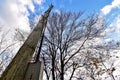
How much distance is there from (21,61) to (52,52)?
502 inches

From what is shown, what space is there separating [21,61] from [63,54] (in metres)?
12.8

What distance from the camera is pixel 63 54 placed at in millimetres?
14609

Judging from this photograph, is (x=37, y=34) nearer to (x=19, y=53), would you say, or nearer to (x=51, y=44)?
(x=19, y=53)

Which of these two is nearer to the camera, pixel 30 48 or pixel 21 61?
pixel 21 61

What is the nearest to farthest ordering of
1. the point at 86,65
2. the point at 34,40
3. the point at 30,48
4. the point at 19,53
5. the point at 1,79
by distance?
the point at 1,79 → the point at 19,53 → the point at 30,48 → the point at 34,40 → the point at 86,65

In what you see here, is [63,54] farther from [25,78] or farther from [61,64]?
A: [25,78]

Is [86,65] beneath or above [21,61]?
above

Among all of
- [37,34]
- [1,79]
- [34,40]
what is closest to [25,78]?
[1,79]

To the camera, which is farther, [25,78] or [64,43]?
[64,43]

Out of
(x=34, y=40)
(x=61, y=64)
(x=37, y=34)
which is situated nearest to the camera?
(x=34, y=40)

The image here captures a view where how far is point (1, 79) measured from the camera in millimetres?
1590

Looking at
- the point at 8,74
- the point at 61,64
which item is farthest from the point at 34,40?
the point at 61,64

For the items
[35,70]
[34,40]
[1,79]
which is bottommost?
[1,79]

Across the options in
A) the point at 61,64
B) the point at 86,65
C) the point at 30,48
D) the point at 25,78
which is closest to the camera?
the point at 25,78
